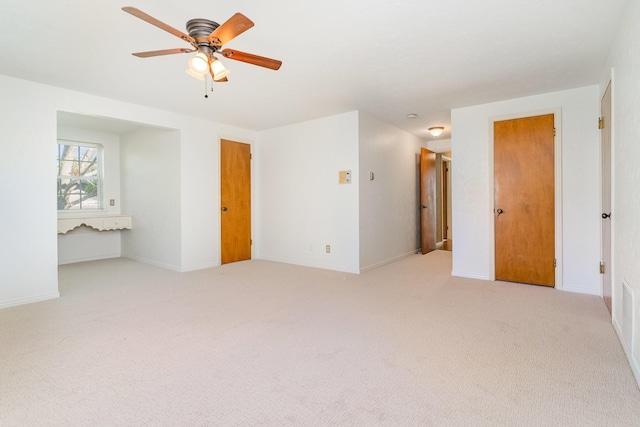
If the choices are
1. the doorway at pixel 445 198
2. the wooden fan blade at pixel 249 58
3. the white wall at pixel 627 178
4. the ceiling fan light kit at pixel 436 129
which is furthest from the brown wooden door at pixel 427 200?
the wooden fan blade at pixel 249 58

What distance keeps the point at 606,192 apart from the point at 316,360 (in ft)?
10.6

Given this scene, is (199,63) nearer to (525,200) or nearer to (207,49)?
(207,49)

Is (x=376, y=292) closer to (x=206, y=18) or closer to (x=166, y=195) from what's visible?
(x=206, y=18)

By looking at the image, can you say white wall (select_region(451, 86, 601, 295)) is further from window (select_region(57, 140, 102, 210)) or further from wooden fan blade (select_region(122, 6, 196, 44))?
window (select_region(57, 140, 102, 210))

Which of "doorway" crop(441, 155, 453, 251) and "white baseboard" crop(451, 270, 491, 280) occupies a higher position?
"doorway" crop(441, 155, 453, 251)

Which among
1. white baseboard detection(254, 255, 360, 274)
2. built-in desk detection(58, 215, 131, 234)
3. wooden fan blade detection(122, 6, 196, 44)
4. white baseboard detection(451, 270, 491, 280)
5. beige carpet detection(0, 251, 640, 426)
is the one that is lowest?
beige carpet detection(0, 251, 640, 426)

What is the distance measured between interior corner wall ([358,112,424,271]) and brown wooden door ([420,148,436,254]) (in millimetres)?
112

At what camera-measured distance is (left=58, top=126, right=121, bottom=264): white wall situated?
18.3 ft

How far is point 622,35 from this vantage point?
231 centimetres

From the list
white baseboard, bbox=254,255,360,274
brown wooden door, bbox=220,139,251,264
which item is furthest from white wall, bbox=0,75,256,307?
white baseboard, bbox=254,255,360,274

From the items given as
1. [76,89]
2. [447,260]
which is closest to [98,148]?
[76,89]

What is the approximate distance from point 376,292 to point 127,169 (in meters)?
5.20

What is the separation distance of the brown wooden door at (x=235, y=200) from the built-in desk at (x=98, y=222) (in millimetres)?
1982

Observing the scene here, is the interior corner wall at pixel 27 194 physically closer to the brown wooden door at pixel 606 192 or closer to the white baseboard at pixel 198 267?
the white baseboard at pixel 198 267
